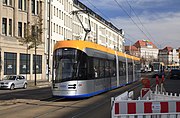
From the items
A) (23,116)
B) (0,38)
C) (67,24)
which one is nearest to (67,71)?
(23,116)

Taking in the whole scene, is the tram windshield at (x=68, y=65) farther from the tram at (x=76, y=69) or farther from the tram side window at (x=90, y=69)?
the tram side window at (x=90, y=69)

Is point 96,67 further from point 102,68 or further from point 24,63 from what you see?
point 24,63

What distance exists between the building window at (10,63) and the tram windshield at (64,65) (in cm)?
2854

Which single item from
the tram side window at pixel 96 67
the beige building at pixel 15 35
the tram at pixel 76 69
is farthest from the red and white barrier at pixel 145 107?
the beige building at pixel 15 35

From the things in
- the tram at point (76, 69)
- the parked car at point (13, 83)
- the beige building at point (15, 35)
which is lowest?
the parked car at point (13, 83)

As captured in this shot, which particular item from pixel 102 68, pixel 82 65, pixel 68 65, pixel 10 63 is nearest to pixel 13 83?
pixel 102 68

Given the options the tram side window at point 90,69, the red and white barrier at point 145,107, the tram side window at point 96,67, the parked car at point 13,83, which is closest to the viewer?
the red and white barrier at point 145,107

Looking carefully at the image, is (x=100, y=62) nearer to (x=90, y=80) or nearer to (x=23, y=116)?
(x=90, y=80)

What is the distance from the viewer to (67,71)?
18.3 m

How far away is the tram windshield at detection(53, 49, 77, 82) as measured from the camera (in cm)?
1830

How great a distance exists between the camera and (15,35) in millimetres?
48594

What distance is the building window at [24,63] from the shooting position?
5006 centimetres

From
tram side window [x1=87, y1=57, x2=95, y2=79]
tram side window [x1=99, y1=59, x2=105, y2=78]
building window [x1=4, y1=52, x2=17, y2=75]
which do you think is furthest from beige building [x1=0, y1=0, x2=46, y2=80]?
tram side window [x1=87, y1=57, x2=95, y2=79]

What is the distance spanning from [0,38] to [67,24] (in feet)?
110
